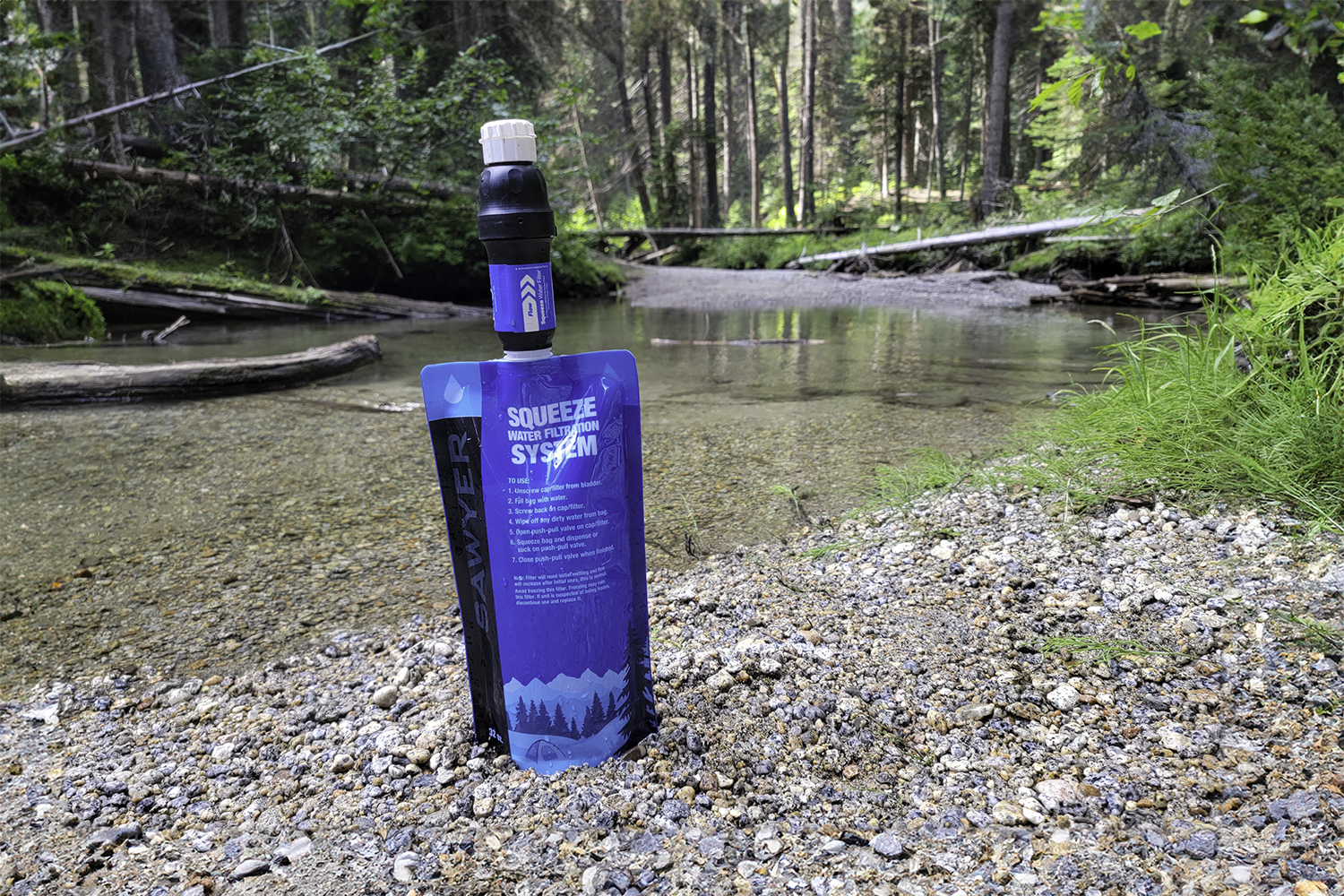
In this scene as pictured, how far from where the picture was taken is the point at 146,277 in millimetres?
10703

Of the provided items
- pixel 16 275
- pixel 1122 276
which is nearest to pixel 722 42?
pixel 1122 276

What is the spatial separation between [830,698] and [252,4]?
73.9ft

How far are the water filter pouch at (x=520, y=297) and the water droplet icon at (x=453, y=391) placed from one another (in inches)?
5.1

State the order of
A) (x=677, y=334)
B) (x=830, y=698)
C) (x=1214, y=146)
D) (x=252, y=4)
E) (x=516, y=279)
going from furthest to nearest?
1. (x=252, y=4)
2. (x=677, y=334)
3. (x=1214, y=146)
4. (x=830, y=698)
5. (x=516, y=279)

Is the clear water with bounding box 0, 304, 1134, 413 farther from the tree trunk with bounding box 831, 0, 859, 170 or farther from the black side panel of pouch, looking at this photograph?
the tree trunk with bounding box 831, 0, 859, 170

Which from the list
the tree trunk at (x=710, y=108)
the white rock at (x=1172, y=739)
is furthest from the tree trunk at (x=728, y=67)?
the white rock at (x=1172, y=739)

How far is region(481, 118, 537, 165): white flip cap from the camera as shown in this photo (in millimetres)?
1467

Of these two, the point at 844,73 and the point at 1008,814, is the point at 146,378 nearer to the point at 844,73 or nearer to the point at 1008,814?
the point at 1008,814

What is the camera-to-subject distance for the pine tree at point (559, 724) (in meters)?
1.59

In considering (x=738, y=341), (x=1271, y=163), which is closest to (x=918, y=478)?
(x=1271, y=163)

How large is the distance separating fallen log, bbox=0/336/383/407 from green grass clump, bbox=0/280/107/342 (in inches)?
130

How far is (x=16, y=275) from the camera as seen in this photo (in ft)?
30.7

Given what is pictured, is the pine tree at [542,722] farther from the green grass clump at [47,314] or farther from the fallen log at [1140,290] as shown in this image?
the fallen log at [1140,290]

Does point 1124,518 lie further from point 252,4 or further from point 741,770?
point 252,4
